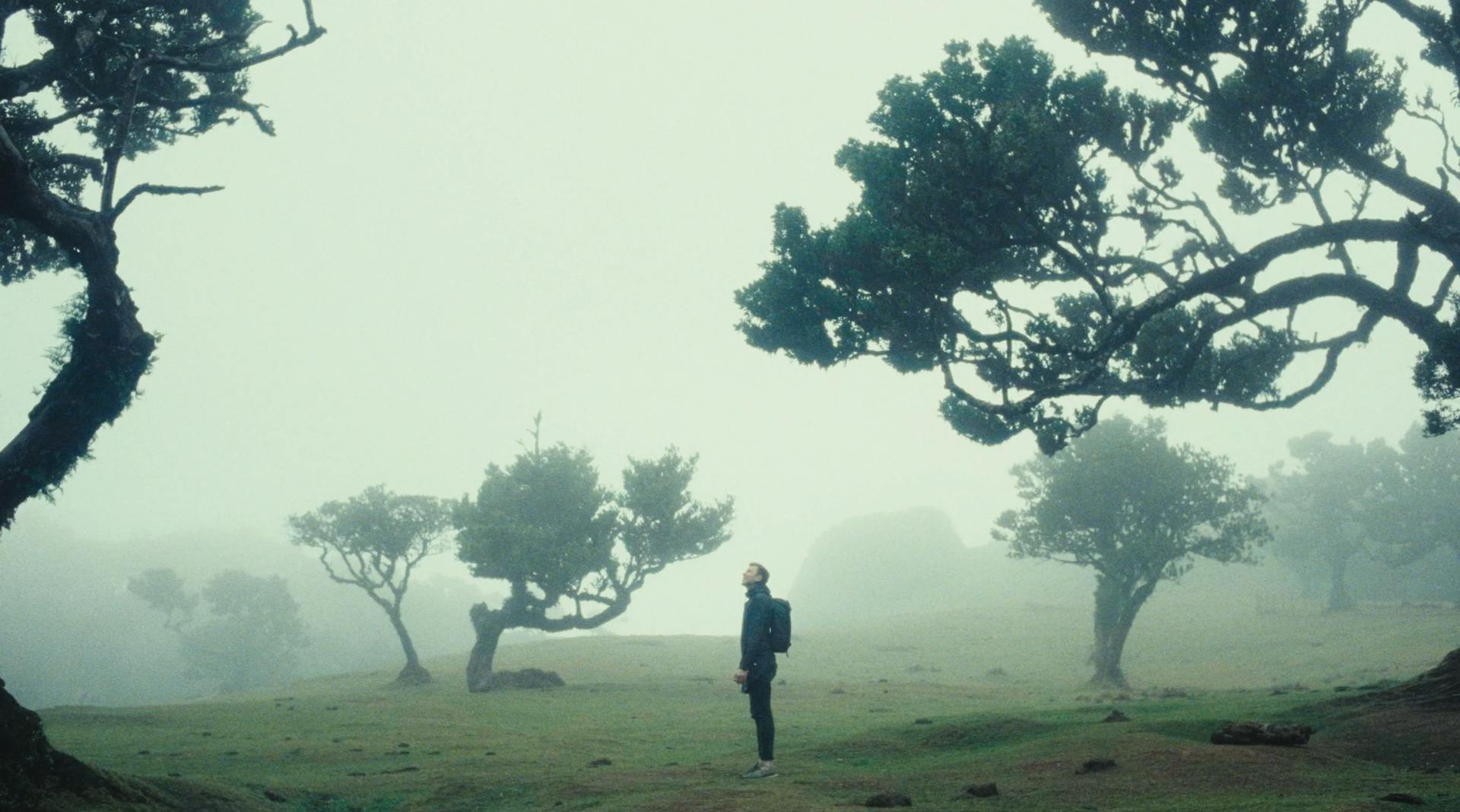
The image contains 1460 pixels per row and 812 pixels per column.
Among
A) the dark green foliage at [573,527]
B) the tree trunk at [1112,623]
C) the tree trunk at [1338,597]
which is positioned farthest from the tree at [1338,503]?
the dark green foliage at [573,527]

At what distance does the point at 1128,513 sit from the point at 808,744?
38597 mm

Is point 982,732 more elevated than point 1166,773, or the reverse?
point 1166,773

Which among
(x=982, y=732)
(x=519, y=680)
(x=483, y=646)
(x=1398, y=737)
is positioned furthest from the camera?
(x=483, y=646)

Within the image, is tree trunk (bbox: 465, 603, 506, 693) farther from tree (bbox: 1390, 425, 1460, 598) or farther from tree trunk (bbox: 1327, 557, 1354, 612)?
tree (bbox: 1390, 425, 1460, 598)

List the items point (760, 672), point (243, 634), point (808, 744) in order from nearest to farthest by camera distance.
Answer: point (760, 672) → point (808, 744) → point (243, 634)

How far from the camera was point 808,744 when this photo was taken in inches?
707

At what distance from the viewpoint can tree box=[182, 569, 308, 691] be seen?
3612 inches

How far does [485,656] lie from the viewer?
144 feet

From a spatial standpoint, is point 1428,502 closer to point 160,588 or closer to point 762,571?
point 762,571

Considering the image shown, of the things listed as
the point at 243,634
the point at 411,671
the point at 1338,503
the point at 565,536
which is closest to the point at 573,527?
the point at 565,536

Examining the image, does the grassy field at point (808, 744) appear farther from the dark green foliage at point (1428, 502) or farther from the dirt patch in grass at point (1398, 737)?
the dark green foliage at point (1428, 502)

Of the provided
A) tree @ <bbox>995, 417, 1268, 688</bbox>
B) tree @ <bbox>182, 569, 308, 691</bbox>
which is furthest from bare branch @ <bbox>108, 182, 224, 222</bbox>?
tree @ <bbox>182, 569, 308, 691</bbox>

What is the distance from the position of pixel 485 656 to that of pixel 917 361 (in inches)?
1280

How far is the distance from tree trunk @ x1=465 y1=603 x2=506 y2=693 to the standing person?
32328 mm
